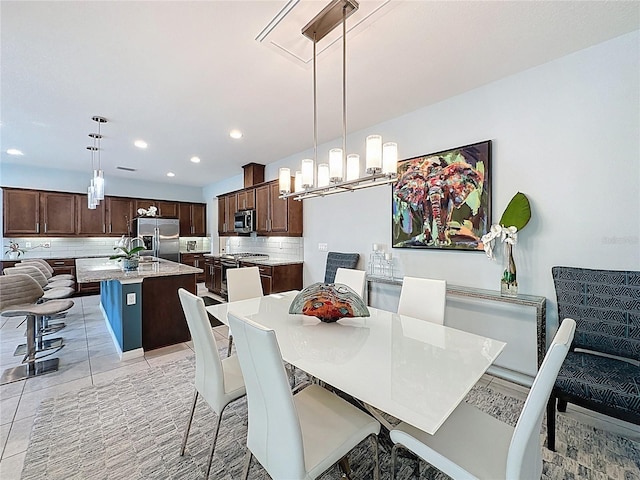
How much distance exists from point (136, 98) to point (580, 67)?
408 cm

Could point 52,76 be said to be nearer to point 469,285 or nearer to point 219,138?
point 219,138

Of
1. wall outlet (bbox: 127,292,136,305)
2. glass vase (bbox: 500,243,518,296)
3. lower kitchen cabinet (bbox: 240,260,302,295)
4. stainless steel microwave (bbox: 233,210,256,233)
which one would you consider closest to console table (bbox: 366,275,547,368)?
glass vase (bbox: 500,243,518,296)

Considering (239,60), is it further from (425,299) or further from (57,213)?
(57,213)

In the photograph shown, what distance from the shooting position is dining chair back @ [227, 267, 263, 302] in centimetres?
288

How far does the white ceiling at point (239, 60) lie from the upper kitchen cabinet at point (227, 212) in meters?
2.41

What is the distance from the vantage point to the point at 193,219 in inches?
315

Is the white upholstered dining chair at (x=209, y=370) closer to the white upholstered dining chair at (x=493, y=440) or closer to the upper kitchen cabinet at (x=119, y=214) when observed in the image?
the white upholstered dining chair at (x=493, y=440)

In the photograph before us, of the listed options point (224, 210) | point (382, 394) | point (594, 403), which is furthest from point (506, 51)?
point (224, 210)

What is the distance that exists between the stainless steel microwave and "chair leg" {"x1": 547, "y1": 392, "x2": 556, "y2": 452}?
15.9 ft

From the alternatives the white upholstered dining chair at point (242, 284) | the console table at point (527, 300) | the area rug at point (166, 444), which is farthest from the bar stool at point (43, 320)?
the console table at point (527, 300)

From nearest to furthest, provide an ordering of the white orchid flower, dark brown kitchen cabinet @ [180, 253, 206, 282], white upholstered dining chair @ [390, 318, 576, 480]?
white upholstered dining chair @ [390, 318, 576, 480]
the white orchid flower
dark brown kitchen cabinet @ [180, 253, 206, 282]

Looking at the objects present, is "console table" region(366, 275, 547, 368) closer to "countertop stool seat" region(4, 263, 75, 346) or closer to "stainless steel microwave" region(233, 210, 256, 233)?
"stainless steel microwave" region(233, 210, 256, 233)

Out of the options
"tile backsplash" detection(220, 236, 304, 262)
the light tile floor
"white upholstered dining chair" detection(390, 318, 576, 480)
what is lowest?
the light tile floor

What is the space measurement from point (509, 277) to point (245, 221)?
4538 mm
